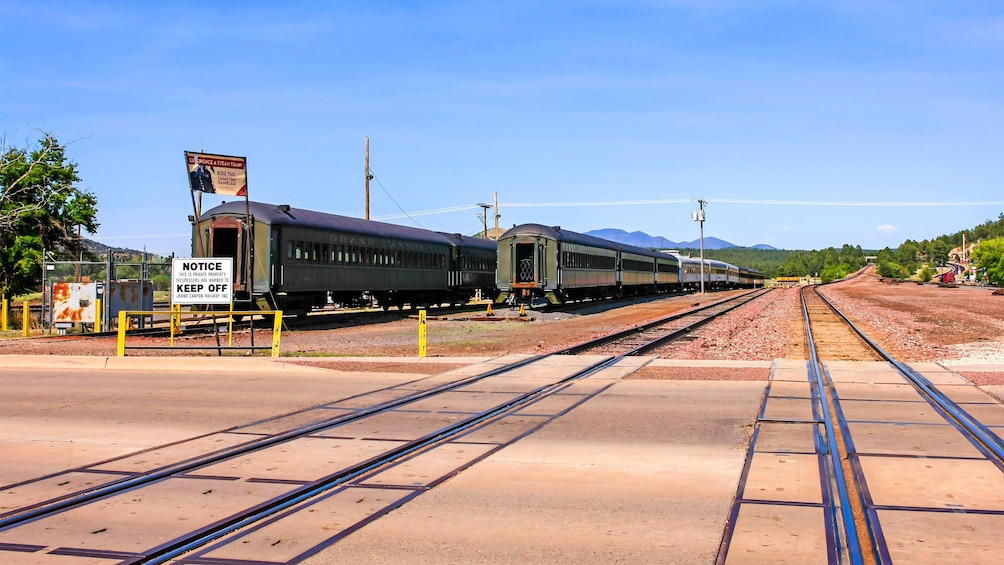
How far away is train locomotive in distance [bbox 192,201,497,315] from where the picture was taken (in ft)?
91.2

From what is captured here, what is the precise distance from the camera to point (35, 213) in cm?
3862

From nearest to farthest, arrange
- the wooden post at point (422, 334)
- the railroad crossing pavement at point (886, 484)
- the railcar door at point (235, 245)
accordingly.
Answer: the railroad crossing pavement at point (886, 484), the wooden post at point (422, 334), the railcar door at point (235, 245)

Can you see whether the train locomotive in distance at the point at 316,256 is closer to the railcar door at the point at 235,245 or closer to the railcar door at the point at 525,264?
the railcar door at the point at 235,245

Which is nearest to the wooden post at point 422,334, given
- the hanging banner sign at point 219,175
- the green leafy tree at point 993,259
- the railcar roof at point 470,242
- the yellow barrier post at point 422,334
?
the yellow barrier post at point 422,334

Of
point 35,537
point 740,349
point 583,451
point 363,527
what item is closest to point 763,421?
point 583,451

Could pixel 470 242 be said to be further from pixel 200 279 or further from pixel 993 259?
pixel 993 259

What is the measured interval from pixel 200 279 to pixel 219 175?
5705 mm

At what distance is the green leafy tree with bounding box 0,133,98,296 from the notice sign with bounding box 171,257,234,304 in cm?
1903

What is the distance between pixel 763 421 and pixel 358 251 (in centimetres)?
2499

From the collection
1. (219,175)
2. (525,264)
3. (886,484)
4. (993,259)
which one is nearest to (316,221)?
(219,175)

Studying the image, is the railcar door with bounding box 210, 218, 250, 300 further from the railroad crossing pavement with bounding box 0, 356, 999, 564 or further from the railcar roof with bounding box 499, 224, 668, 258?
the railcar roof with bounding box 499, 224, 668, 258

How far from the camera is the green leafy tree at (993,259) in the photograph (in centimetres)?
13412

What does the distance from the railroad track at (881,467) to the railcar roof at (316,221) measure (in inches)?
740

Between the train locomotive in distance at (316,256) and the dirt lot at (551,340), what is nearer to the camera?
the dirt lot at (551,340)
